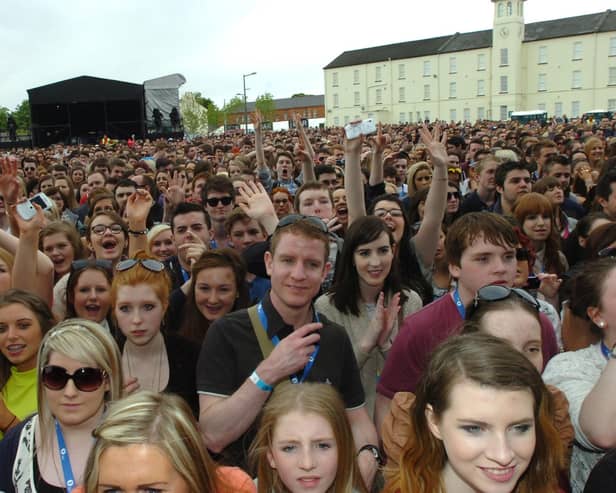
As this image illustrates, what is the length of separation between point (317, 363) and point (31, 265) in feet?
8.09

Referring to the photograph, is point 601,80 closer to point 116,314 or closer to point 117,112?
point 117,112

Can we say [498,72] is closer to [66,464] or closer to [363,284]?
[363,284]

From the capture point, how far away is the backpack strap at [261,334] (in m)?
2.68

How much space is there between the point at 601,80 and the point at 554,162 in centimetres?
7040

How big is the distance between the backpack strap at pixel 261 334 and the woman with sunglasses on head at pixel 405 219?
193 cm

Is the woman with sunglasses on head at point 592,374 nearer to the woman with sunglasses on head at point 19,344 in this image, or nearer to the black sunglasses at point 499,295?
the black sunglasses at point 499,295

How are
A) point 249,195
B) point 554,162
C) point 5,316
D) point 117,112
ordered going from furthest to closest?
point 117,112, point 554,162, point 249,195, point 5,316

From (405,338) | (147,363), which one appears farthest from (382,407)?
(147,363)

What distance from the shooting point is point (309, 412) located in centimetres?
233

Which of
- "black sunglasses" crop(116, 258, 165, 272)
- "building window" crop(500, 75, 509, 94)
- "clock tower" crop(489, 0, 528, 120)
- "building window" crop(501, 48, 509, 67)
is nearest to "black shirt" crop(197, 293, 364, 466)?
"black sunglasses" crop(116, 258, 165, 272)

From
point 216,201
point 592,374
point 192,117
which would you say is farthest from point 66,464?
point 192,117

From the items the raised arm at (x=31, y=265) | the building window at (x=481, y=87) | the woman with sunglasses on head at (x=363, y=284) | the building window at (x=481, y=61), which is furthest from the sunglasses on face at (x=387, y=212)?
the building window at (x=481, y=61)

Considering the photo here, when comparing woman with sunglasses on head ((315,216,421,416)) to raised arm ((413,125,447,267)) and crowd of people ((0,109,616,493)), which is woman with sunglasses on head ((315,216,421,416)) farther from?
raised arm ((413,125,447,267))

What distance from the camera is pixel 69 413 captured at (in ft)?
8.18
